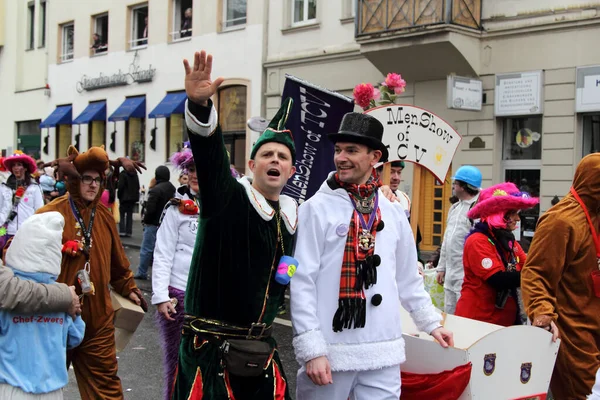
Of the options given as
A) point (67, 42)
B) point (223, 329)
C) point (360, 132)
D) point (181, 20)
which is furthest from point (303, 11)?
point (223, 329)

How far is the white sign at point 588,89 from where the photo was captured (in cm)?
1437

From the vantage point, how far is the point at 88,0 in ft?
94.8

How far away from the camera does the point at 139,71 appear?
26.2m

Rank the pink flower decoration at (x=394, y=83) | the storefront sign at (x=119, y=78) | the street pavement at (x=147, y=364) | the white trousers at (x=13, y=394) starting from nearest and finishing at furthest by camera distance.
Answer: the white trousers at (x=13, y=394)
the street pavement at (x=147, y=364)
the pink flower decoration at (x=394, y=83)
the storefront sign at (x=119, y=78)

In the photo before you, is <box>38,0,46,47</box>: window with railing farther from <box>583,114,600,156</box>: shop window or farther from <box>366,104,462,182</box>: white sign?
<box>366,104,462,182</box>: white sign

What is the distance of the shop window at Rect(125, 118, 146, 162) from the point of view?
86.7 ft

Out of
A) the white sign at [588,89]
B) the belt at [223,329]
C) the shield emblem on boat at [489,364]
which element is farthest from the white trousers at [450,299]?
the white sign at [588,89]

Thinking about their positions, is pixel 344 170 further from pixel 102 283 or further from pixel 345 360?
pixel 102 283

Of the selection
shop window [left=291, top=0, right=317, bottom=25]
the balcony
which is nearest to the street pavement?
the balcony

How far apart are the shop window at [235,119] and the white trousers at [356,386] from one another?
1902 cm

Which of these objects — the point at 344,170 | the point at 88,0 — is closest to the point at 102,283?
the point at 344,170

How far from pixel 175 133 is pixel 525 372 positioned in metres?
21.8

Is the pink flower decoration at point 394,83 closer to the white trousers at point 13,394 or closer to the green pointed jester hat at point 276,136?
the green pointed jester hat at point 276,136

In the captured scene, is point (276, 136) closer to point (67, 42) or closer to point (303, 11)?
point (303, 11)
